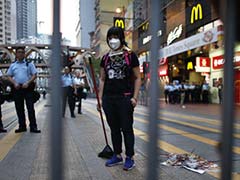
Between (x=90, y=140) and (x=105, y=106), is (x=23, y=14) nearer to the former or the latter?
(x=105, y=106)

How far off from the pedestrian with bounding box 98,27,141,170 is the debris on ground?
57 cm

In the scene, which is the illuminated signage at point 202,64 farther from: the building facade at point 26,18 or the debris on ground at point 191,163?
the building facade at point 26,18

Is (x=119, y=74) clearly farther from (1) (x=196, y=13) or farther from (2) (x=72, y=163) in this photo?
(1) (x=196, y=13)

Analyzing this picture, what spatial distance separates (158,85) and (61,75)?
375 mm

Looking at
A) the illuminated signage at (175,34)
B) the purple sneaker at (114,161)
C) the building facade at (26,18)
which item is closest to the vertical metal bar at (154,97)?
the building facade at (26,18)

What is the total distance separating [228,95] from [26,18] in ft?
3.35

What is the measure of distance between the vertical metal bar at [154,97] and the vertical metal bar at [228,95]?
28 centimetres

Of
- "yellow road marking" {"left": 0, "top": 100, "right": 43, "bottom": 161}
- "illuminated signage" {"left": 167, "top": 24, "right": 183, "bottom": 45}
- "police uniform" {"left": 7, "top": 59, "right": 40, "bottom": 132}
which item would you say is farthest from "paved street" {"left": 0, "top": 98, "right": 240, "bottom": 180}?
"illuminated signage" {"left": 167, "top": 24, "right": 183, "bottom": 45}

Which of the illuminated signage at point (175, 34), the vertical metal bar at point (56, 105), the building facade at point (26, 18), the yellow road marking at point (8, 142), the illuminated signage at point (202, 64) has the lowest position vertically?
the yellow road marking at point (8, 142)

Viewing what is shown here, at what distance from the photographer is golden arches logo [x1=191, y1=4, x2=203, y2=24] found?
2139 centimetres

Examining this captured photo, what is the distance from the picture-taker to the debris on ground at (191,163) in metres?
4.14

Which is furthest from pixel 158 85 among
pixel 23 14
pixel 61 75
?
pixel 23 14

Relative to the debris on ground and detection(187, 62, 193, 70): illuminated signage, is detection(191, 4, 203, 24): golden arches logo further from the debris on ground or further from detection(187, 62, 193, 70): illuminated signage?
the debris on ground

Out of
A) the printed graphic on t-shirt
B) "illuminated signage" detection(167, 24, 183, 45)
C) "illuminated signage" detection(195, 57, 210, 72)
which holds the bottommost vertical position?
the printed graphic on t-shirt
